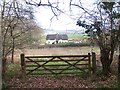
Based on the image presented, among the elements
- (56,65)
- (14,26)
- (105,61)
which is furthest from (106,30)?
(14,26)

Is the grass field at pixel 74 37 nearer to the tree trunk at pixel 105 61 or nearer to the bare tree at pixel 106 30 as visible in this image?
the bare tree at pixel 106 30

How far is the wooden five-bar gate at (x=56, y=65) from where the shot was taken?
15.4ft

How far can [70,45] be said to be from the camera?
4.31 metres

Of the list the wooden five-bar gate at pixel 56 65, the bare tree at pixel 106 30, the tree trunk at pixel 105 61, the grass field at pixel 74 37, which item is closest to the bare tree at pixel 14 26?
the grass field at pixel 74 37

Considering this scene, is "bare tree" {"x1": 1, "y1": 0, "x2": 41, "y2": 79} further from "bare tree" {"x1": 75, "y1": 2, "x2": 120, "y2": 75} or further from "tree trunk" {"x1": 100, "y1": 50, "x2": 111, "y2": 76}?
"tree trunk" {"x1": 100, "y1": 50, "x2": 111, "y2": 76}

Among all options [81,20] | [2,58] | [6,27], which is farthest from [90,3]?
[2,58]

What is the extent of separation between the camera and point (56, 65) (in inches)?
189

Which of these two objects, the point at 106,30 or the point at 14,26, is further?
the point at 106,30

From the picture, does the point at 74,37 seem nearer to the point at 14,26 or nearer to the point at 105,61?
the point at 105,61

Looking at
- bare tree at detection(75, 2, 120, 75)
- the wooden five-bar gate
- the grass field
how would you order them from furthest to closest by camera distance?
the wooden five-bar gate → bare tree at detection(75, 2, 120, 75) → the grass field

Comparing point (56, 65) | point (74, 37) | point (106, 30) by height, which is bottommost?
point (56, 65)

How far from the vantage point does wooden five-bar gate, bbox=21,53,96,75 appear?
4.70 meters

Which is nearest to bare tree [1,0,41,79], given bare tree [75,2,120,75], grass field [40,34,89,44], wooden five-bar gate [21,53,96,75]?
grass field [40,34,89,44]

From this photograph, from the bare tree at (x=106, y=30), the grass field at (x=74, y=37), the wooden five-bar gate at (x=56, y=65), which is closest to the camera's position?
the grass field at (x=74, y=37)
